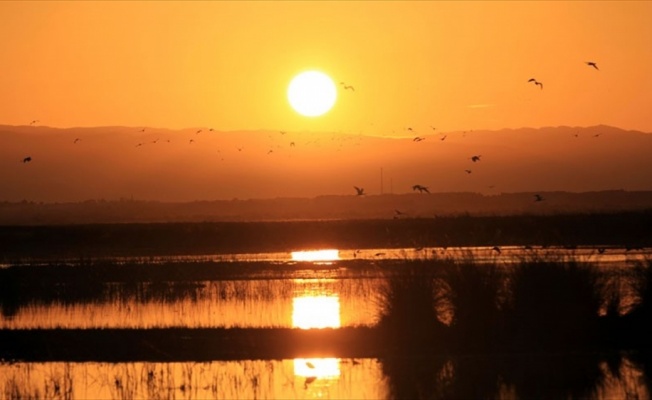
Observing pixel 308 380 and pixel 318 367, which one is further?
pixel 318 367

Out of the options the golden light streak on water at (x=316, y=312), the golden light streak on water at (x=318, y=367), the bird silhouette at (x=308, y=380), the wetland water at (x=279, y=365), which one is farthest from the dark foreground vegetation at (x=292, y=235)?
the bird silhouette at (x=308, y=380)

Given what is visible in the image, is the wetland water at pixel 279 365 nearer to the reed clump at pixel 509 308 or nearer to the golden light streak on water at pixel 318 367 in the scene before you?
the golden light streak on water at pixel 318 367

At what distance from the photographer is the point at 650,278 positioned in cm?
2367

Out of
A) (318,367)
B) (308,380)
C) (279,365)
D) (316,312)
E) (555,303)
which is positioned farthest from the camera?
(316,312)

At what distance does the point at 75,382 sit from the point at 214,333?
5128 mm

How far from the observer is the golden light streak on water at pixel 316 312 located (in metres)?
25.5

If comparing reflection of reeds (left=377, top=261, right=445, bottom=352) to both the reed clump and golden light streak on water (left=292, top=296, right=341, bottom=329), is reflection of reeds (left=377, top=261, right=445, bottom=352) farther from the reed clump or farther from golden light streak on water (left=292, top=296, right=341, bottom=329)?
golden light streak on water (left=292, top=296, right=341, bottom=329)

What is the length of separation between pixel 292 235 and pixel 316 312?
5319 cm

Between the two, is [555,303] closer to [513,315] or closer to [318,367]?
[513,315]

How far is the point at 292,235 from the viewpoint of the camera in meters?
81.4

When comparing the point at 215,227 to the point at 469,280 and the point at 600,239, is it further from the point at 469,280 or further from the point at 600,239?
the point at 469,280

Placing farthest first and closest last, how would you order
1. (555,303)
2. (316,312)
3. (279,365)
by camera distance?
(316,312) → (555,303) → (279,365)

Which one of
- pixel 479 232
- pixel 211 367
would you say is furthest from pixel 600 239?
pixel 211 367

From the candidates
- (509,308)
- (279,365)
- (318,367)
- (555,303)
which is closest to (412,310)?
(509,308)
